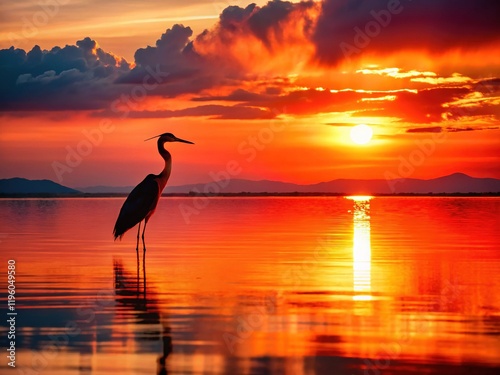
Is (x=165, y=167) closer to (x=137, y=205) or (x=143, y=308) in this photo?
(x=137, y=205)

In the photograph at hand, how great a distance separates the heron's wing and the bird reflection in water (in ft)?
13.4

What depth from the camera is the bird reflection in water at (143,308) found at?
8.21 metres

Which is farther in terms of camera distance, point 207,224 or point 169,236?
point 207,224

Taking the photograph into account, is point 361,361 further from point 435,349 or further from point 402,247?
point 402,247

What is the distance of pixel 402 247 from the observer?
62.5 feet

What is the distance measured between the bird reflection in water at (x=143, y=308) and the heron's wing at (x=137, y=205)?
4.08 metres

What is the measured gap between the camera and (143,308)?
10.3m

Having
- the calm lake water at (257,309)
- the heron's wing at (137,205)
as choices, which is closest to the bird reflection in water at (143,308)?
the calm lake water at (257,309)

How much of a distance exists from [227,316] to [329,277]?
405 cm

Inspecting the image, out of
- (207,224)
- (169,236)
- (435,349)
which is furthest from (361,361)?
(207,224)

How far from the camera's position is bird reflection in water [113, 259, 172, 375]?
8211mm

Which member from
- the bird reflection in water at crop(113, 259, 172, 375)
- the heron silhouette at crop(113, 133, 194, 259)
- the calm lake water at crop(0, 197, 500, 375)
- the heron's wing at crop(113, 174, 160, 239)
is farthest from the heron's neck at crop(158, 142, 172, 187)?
the bird reflection in water at crop(113, 259, 172, 375)

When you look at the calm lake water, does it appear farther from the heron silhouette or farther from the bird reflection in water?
the heron silhouette

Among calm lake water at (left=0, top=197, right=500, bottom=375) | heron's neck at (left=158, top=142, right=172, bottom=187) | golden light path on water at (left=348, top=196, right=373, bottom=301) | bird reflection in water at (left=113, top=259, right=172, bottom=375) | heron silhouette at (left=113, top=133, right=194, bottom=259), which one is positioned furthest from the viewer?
heron's neck at (left=158, top=142, right=172, bottom=187)
